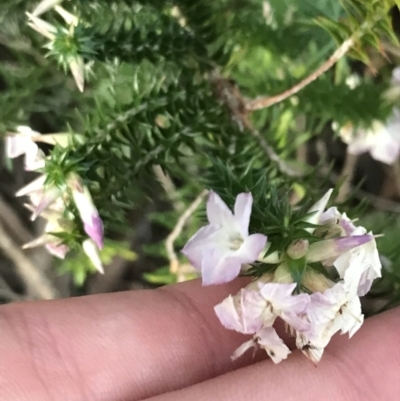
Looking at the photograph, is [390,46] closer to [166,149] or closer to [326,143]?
[326,143]

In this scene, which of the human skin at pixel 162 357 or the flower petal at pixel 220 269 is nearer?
the flower petal at pixel 220 269

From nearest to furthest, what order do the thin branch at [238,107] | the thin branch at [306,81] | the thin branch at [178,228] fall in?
the thin branch at [306,81] → the thin branch at [238,107] → the thin branch at [178,228]

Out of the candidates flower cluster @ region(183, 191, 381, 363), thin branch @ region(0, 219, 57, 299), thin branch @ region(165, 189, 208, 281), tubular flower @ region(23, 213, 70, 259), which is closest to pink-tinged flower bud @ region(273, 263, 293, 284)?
flower cluster @ region(183, 191, 381, 363)

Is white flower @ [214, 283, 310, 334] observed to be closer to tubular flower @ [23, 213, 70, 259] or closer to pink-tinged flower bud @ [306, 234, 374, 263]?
pink-tinged flower bud @ [306, 234, 374, 263]

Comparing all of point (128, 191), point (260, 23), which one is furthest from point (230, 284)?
point (260, 23)

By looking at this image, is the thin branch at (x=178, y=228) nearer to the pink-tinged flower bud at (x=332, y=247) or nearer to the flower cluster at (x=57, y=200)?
the flower cluster at (x=57, y=200)

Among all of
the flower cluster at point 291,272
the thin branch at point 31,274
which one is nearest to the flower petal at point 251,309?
the flower cluster at point 291,272
